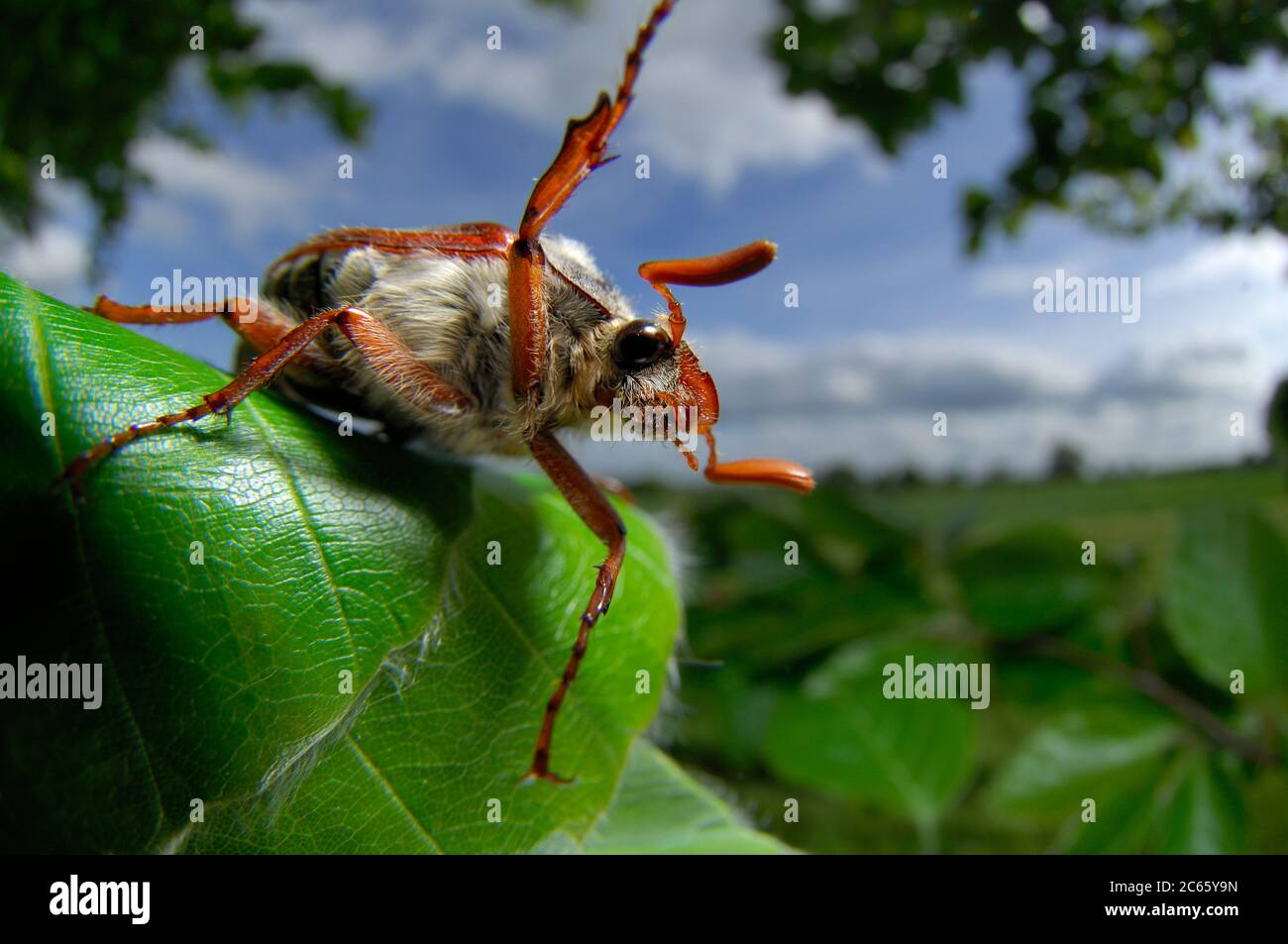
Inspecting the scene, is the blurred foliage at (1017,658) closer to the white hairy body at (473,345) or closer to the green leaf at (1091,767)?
the green leaf at (1091,767)

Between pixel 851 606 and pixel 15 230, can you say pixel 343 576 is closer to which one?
pixel 851 606

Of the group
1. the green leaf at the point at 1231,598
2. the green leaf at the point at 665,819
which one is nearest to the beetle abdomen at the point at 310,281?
the green leaf at the point at 665,819

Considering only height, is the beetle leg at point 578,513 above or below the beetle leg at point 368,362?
below

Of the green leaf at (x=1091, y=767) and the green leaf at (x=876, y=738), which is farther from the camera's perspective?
the green leaf at (x=876, y=738)

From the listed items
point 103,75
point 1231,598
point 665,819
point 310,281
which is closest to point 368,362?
point 310,281

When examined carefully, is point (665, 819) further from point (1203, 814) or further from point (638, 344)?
point (1203, 814)
